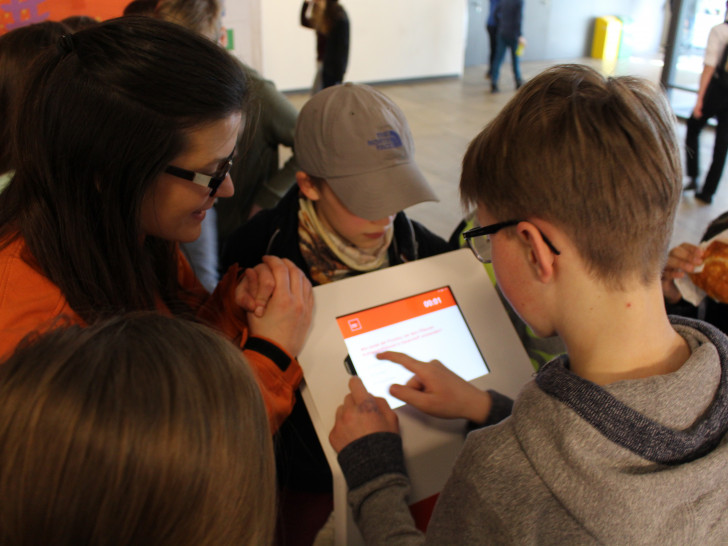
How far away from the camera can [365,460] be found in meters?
0.86

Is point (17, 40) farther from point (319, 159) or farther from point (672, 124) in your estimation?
point (672, 124)

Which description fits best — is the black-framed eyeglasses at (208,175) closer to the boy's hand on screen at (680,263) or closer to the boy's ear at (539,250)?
the boy's ear at (539,250)

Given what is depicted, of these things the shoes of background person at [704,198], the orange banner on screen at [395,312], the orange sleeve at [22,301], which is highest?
the orange sleeve at [22,301]

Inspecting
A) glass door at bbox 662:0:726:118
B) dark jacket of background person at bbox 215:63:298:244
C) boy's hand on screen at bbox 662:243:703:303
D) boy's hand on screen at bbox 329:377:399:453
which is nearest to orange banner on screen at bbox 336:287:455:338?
boy's hand on screen at bbox 329:377:399:453

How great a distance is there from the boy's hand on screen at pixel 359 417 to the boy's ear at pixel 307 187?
0.50m

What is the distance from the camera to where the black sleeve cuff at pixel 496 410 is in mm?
970

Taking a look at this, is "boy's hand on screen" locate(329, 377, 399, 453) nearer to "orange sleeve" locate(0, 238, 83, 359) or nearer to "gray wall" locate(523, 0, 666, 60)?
"orange sleeve" locate(0, 238, 83, 359)

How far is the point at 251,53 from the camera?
2740 mm

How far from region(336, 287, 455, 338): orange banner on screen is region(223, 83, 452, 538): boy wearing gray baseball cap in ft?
0.77

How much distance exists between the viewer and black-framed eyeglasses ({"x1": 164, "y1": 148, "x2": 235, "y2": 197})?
891mm

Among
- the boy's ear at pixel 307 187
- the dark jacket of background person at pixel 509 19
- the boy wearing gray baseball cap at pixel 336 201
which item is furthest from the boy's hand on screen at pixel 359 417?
the dark jacket of background person at pixel 509 19

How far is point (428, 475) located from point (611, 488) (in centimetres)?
40

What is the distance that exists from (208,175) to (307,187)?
1.24ft

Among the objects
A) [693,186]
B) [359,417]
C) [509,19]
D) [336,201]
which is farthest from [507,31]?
[359,417]
